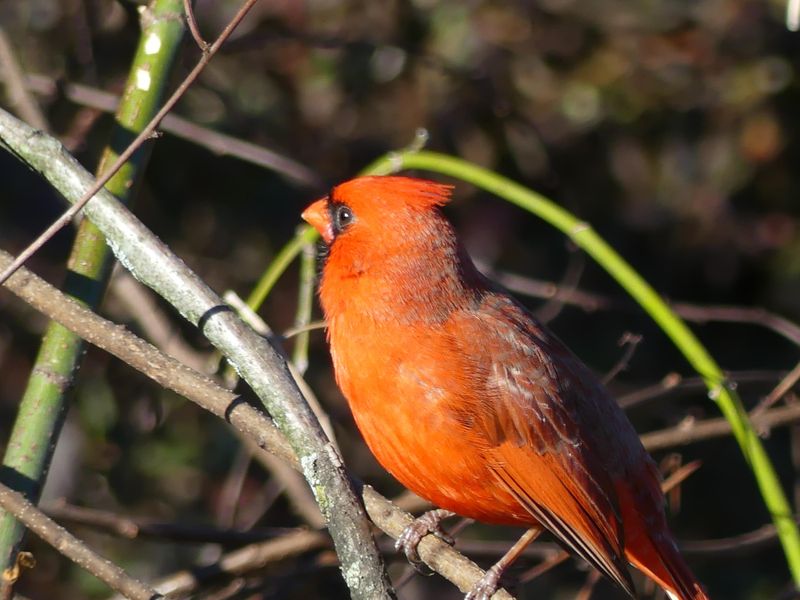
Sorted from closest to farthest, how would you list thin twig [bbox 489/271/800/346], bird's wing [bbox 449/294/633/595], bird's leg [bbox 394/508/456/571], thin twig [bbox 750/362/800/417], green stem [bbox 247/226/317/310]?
1. bird's leg [bbox 394/508/456/571]
2. bird's wing [bbox 449/294/633/595]
3. green stem [bbox 247/226/317/310]
4. thin twig [bbox 750/362/800/417]
5. thin twig [bbox 489/271/800/346]

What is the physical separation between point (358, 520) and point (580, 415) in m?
1.17

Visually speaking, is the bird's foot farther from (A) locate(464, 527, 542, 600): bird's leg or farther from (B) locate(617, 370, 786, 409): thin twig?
(B) locate(617, 370, 786, 409): thin twig

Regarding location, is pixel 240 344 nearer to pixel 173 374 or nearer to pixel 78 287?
pixel 173 374

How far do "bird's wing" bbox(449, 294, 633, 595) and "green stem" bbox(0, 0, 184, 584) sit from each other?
0.95 m

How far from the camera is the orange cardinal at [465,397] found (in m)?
3.05

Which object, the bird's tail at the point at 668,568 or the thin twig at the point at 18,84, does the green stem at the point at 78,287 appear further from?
the bird's tail at the point at 668,568

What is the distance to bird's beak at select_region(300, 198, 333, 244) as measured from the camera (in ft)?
11.1

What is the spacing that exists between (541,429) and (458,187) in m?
2.61

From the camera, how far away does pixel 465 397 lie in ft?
10.3

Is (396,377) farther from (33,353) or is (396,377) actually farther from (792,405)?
(33,353)

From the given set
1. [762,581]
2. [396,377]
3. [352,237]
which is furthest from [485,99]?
[762,581]

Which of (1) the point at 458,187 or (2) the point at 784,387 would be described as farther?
(1) the point at 458,187

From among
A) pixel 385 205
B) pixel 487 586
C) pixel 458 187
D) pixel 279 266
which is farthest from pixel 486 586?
pixel 458 187

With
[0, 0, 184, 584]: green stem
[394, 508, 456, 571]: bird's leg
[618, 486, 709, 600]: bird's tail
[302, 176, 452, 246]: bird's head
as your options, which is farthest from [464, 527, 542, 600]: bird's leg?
[0, 0, 184, 584]: green stem
